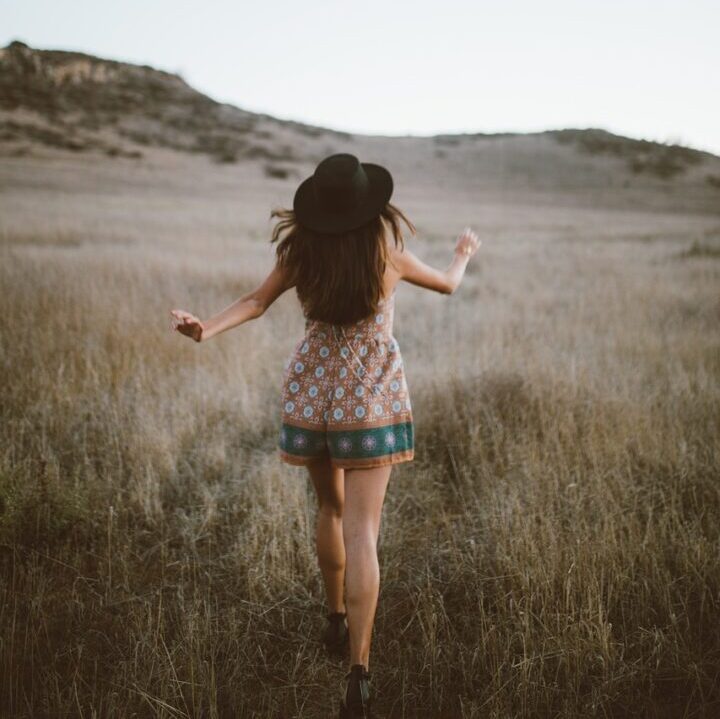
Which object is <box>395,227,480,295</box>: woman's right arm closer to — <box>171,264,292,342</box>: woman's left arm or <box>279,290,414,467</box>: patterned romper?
<box>279,290,414,467</box>: patterned romper

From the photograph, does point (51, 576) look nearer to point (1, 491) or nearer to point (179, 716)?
point (1, 491)

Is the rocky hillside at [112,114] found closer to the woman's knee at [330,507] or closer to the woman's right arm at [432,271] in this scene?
the woman's right arm at [432,271]

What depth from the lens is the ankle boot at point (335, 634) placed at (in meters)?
2.45

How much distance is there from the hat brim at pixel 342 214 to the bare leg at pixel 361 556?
924 millimetres

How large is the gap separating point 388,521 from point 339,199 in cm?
199

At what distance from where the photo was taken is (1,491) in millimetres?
3025

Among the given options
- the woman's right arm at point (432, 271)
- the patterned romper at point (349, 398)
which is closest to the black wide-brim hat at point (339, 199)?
the woman's right arm at point (432, 271)

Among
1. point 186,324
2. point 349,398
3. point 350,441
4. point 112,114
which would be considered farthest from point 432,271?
point 112,114

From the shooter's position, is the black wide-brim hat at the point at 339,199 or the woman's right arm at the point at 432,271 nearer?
the black wide-brim hat at the point at 339,199

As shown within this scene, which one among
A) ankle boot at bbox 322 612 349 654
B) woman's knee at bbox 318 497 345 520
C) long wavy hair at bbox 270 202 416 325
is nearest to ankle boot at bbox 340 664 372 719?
ankle boot at bbox 322 612 349 654

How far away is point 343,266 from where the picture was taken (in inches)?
77.4

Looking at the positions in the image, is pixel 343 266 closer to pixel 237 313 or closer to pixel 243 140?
pixel 237 313

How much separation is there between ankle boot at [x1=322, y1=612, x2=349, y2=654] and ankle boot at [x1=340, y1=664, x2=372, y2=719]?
377 millimetres

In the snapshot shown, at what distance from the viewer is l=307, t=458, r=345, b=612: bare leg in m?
2.27
